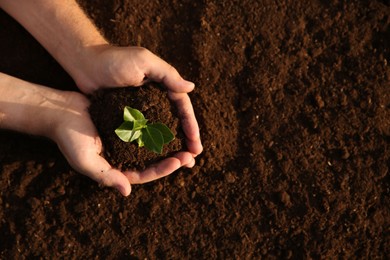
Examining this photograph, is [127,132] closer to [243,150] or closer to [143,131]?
[143,131]

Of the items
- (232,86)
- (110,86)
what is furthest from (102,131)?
(232,86)

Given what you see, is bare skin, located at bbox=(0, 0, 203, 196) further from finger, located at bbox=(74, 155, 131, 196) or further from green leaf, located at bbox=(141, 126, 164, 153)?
green leaf, located at bbox=(141, 126, 164, 153)

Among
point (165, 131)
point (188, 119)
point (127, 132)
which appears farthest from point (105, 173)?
point (188, 119)

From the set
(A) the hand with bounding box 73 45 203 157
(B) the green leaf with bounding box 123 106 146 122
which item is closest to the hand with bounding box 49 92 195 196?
(A) the hand with bounding box 73 45 203 157

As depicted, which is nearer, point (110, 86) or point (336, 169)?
point (110, 86)

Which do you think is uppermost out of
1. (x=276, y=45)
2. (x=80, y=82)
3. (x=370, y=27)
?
(x=370, y=27)

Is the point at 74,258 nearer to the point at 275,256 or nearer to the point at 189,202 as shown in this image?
the point at 189,202
